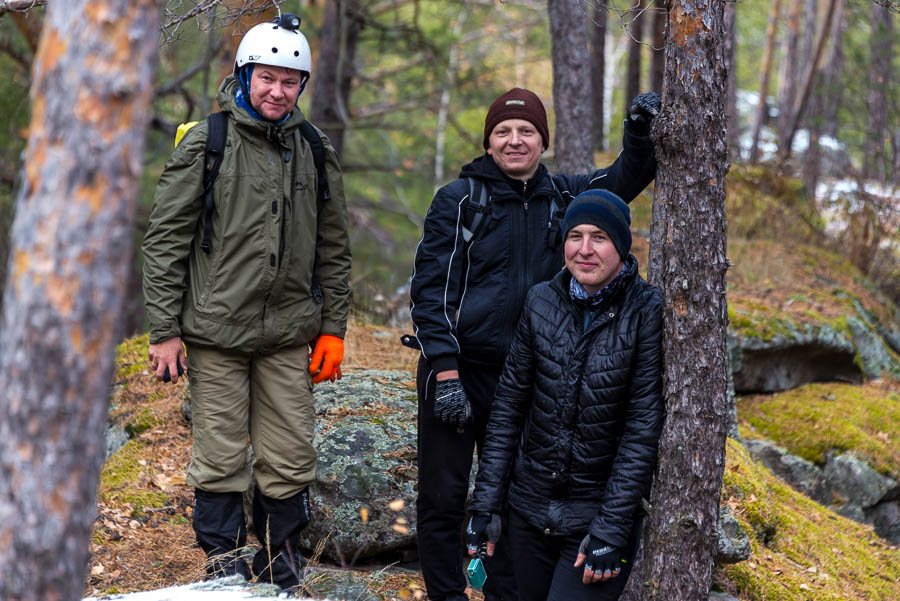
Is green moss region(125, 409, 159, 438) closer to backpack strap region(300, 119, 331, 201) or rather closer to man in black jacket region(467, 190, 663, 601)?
backpack strap region(300, 119, 331, 201)

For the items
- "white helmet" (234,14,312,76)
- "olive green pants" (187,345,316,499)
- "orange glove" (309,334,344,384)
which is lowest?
"olive green pants" (187,345,316,499)

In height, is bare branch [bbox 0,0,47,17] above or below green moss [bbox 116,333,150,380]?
above

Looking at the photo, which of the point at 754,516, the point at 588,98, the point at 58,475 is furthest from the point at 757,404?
the point at 58,475

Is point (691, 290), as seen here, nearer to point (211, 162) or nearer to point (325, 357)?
point (325, 357)

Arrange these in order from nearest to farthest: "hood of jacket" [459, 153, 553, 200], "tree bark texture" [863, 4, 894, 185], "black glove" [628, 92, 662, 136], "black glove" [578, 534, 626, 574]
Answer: "black glove" [578, 534, 626, 574], "black glove" [628, 92, 662, 136], "hood of jacket" [459, 153, 553, 200], "tree bark texture" [863, 4, 894, 185]

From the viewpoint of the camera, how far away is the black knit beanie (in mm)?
3318

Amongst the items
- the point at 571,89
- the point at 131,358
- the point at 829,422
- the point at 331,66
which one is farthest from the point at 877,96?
the point at 131,358

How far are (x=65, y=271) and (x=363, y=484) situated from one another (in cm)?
317

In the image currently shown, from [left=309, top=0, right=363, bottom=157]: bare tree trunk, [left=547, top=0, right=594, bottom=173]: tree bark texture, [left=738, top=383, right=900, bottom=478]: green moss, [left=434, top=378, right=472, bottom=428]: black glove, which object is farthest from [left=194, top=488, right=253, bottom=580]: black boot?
[left=309, top=0, right=363, bottom=157]: bare tree trunk

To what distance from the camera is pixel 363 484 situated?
16.1 ft

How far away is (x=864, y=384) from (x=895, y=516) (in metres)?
1.82

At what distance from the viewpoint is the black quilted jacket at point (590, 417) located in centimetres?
321

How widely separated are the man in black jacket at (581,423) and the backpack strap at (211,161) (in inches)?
59.3

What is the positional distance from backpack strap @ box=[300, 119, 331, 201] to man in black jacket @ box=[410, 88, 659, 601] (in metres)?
0.65
